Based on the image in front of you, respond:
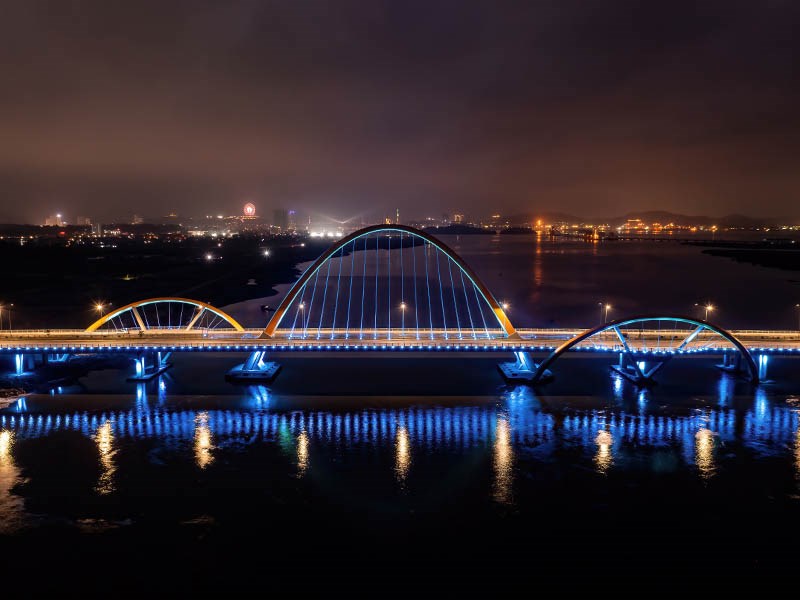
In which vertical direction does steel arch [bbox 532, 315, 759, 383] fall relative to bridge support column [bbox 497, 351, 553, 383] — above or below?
above

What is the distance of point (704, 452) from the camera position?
2636 centimetres

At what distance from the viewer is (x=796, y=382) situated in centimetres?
3794

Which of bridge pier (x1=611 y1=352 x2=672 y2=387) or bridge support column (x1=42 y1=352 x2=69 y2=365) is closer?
bridge pier (x1=611 y1=352 x2=672 y2=387)

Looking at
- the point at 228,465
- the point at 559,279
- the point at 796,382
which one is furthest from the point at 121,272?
the point at 796,382

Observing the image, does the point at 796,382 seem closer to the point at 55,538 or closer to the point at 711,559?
the point at 711,559

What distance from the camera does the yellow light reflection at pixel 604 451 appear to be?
24859 mm

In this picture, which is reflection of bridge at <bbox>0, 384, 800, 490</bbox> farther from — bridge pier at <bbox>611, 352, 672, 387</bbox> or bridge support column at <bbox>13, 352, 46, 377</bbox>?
bridge support column at <bbox>13, 352, 46, 377</bbox>

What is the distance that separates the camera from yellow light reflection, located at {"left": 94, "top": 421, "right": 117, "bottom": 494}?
22.6 m

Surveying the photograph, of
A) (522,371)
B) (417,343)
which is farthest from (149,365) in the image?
(522,371)

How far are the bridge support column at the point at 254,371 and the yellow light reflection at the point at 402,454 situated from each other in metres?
12.1

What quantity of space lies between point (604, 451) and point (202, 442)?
60.1 feet

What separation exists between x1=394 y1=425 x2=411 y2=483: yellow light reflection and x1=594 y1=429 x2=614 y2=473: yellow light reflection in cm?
805

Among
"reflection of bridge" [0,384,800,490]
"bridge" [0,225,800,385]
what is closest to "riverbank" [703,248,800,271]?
"bridge" [0,225,800,385]

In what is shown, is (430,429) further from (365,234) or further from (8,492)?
(8,492)
